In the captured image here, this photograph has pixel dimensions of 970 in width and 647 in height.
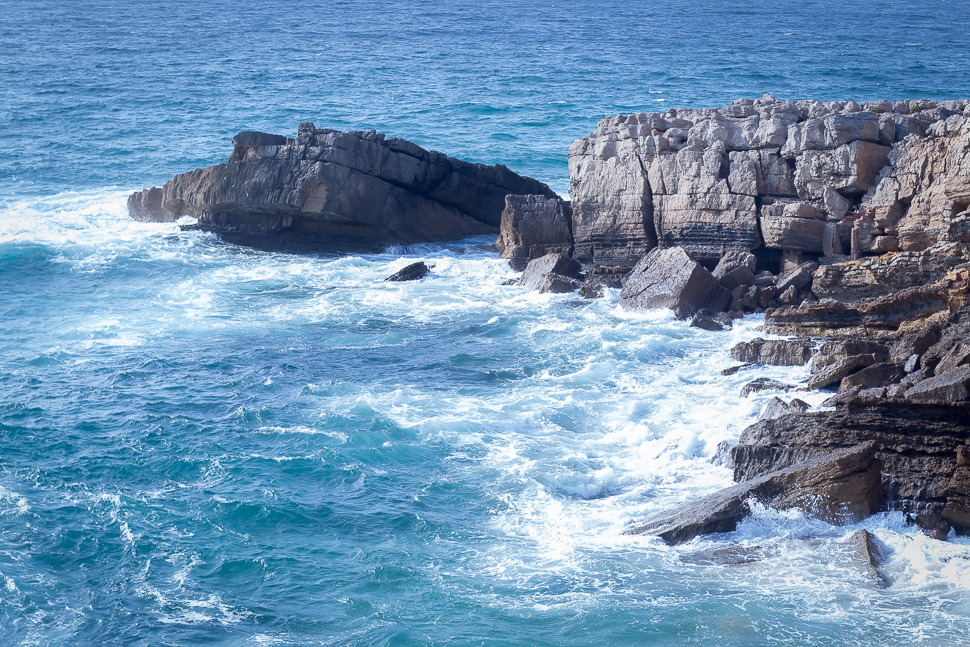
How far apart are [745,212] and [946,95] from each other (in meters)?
31.9

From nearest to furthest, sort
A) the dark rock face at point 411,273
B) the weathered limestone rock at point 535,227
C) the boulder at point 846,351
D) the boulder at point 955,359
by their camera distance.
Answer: the boulder at point 955,359 → the boulder at point 846,351 → the weathered limestone rock at point 535,227 → the dark rock face at point 411,273

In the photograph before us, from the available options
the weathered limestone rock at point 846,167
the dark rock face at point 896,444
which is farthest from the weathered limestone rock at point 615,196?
the dark rock face at point 896,444

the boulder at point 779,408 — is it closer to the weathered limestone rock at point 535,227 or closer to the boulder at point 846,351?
the boulder at point 846,351

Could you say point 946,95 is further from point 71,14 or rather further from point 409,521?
point 71,14

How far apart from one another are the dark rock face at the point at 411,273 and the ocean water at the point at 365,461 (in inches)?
19.0

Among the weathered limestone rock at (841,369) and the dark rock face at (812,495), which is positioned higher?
the weathered limestone rock at (841,369)

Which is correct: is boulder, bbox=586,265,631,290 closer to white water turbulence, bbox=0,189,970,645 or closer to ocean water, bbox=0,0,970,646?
white water turbulence, bbox=0,189,970,645

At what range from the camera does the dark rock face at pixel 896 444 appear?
12.8 meters

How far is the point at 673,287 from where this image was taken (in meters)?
22.3

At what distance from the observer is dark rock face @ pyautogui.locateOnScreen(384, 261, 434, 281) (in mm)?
26844

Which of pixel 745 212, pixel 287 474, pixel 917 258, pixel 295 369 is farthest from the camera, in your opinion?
pixel 745 212

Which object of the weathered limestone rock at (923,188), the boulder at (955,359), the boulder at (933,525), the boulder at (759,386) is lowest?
the boulder at (933,525)

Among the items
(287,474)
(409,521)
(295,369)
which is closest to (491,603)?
(409,521)

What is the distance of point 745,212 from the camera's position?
22.8m
